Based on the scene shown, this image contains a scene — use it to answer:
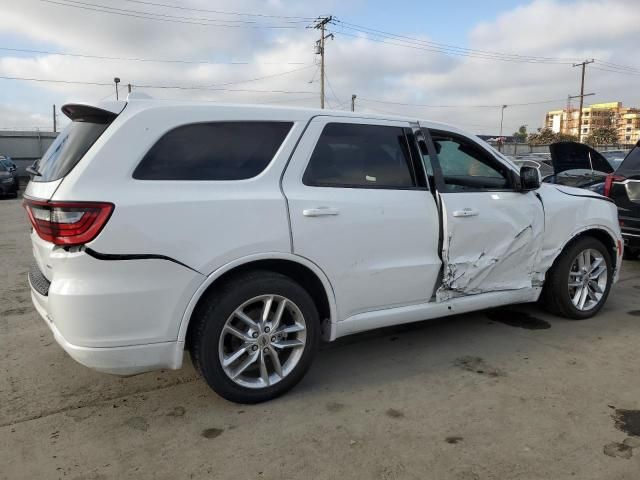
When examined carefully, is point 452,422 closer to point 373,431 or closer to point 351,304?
point 373,431

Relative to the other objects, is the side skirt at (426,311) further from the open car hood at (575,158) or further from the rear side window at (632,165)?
the open car hood at (575,158)

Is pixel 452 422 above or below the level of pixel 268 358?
below

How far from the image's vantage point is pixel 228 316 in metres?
2.98

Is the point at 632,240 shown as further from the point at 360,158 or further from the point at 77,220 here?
the point at 77,220

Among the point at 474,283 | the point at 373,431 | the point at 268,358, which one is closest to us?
the point at 373,431

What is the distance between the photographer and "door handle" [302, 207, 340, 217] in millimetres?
3178

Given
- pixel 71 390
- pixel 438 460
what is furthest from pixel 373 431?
pixel 71 390

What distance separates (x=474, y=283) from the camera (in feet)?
13.2

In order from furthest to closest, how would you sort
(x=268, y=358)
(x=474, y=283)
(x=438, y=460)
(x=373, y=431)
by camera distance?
(x=474, y=283), (x=268, y=358), (x=373, y=431), (x=438, y=460)

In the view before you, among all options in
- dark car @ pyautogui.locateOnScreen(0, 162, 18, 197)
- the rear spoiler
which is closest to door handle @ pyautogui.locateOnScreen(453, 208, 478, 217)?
the rear spoiler

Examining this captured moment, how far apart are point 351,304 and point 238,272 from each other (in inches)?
32.8

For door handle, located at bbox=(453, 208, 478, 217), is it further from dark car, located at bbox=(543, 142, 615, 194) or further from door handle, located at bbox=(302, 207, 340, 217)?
dark car, located at bbox=(543, 142, 615, 194)

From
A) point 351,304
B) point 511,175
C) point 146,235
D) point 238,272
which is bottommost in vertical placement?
point 351,304

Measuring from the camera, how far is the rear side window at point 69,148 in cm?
284
